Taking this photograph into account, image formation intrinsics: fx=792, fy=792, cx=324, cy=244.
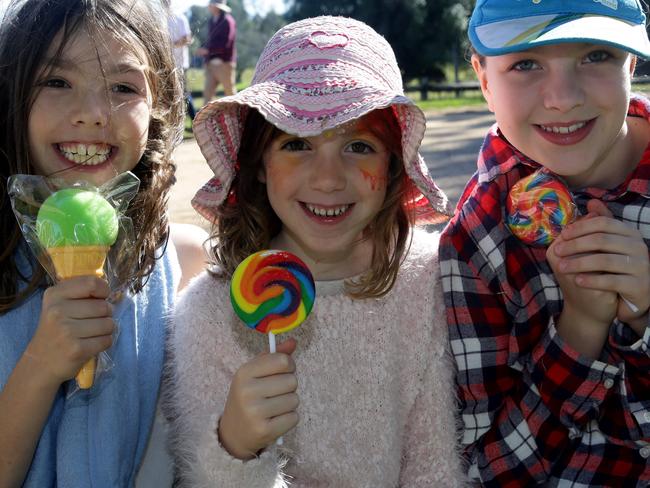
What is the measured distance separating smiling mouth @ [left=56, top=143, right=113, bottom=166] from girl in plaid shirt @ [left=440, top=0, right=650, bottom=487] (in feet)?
3.30

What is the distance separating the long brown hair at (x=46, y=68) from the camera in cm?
215

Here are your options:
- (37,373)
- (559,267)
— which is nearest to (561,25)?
(559,267)

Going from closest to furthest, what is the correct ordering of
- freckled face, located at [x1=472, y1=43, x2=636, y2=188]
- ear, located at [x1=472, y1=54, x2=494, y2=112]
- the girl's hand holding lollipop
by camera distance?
the girl's hand holding lollipop, freckled face, located at [x1=472, y1=43, x2=636, y2=188], ear, located at [x1=472, y1=54, x2=494, y2=112]

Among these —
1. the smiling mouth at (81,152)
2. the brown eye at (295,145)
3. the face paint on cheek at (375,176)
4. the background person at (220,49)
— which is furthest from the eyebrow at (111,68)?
the background person at (220,49)

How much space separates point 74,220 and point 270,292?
0.51 m

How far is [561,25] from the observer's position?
198cm

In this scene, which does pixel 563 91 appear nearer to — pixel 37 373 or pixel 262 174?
pixel 262 174

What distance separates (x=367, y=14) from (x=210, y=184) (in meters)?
29.0

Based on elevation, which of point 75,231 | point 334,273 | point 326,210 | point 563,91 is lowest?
point 334,273

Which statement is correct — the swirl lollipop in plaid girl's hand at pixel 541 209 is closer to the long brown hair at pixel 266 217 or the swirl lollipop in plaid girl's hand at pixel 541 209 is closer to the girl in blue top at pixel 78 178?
the long brown hair at pixel 266 217

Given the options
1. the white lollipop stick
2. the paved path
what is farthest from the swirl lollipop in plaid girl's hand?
the paved path

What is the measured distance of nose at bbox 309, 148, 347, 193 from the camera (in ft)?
7.03

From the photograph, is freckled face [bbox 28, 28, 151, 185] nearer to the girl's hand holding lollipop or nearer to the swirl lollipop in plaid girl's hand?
the girl's hand holding lollipop

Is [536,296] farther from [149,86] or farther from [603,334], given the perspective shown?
[149,86]
